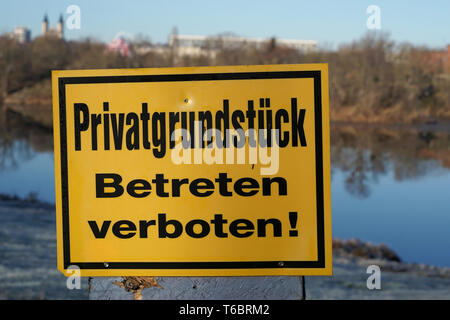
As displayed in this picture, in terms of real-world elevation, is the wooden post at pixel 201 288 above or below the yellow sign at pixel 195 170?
below

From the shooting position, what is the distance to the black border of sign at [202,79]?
1.76 meters

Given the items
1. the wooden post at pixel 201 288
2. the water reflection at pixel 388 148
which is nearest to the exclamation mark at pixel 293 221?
the wooden post at pixel 201 288

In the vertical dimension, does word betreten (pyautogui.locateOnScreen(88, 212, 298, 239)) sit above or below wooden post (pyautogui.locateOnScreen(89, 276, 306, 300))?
above

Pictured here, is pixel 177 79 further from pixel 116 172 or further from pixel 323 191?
pixel 323 191

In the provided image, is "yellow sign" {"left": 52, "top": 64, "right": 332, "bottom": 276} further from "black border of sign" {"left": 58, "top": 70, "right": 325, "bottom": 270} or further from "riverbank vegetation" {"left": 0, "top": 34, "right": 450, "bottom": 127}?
"riverbank vegetation" {"left": 0, "top": 34, "right": 450, "bottom": 127}

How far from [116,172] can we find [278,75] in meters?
0.62

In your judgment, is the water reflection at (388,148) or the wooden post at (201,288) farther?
the water reflection at (388,148)

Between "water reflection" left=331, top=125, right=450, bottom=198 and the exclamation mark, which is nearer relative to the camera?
the exclamation mark

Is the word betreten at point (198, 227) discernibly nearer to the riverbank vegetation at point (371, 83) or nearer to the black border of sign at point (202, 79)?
the black border of sign at point (202, 79)

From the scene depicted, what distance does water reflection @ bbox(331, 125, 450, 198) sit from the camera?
1325 inches

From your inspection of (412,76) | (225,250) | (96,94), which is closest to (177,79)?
(96,94)

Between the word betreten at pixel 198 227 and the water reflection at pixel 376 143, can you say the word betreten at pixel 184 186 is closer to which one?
the word betreten at pixel 198 227

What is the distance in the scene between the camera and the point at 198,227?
180cm

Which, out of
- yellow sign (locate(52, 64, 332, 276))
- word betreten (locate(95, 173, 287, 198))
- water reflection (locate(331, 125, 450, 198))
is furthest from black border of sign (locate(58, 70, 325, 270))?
water reflection (locate(331, 125, 450, 198))
